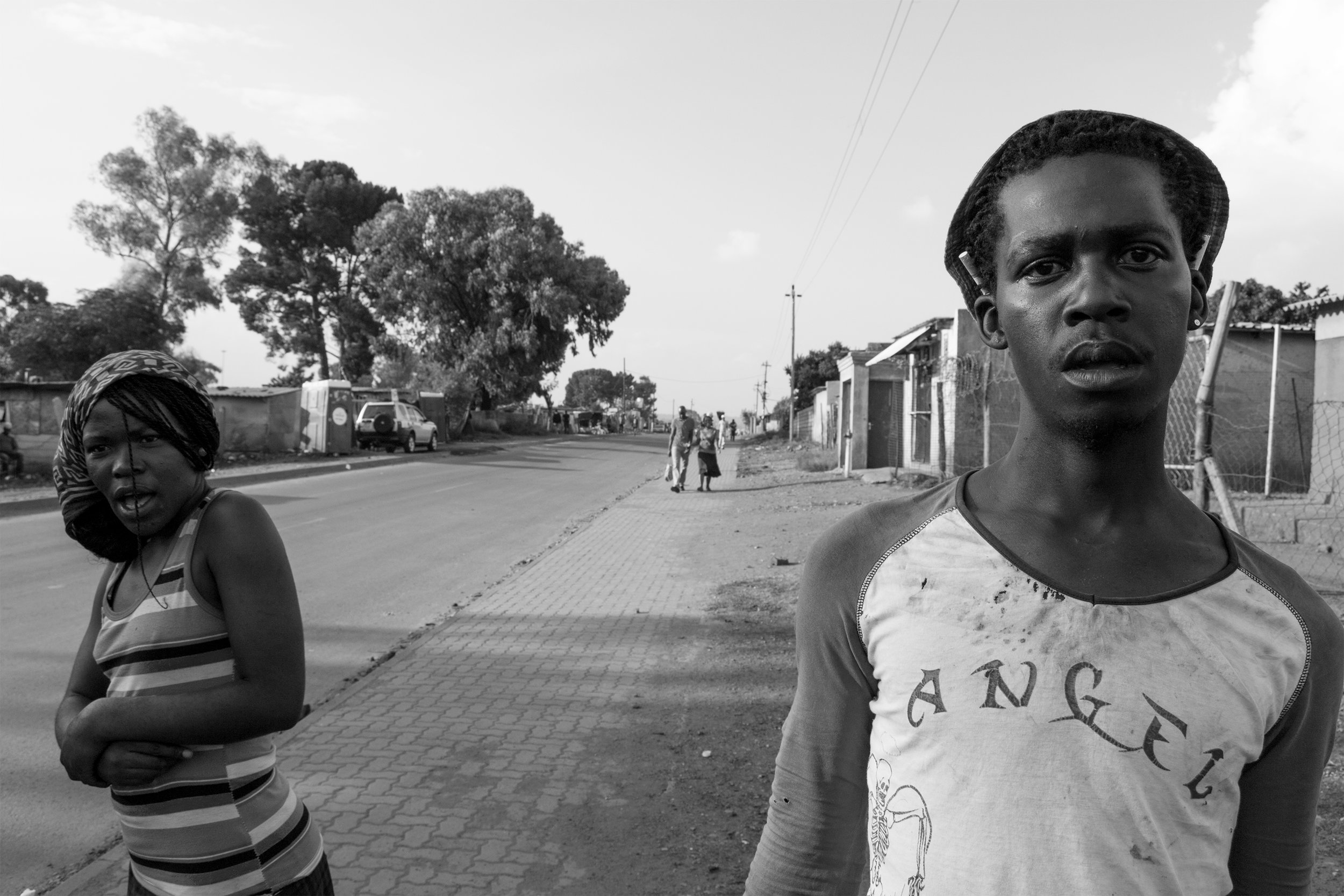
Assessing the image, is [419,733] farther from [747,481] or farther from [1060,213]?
[747,481]

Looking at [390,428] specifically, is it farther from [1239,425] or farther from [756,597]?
[756,597]

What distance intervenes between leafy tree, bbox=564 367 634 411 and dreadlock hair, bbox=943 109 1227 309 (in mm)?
122515

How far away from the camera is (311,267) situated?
50094 mm

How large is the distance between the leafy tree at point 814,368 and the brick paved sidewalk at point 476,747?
54.4 metres

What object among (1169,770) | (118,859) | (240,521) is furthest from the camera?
(118,859)

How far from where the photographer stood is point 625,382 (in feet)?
391

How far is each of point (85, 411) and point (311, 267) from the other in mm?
51942

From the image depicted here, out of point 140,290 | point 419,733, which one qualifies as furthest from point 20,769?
point 140,290

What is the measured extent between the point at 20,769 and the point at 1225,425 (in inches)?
584

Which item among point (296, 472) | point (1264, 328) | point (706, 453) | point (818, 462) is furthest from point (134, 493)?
point (818, 462)

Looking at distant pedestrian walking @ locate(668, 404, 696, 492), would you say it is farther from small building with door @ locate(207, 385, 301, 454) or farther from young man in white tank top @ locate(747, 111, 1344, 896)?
young man in white tank top @ locate(747, 111, 1344, 896)

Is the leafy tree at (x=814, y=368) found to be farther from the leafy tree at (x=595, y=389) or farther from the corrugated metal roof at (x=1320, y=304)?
the leafy tree at (x=595, y=389)

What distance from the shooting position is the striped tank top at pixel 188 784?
75.4 inches

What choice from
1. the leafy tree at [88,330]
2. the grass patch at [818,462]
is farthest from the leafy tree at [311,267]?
the grass patch at [818,462]
